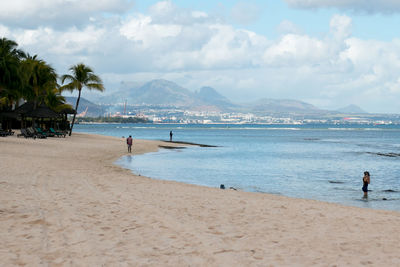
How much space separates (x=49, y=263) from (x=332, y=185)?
1710 cm

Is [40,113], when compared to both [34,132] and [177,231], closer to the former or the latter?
[34,132]

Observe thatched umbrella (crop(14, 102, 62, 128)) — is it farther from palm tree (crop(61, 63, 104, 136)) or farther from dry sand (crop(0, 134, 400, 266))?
dry sand (crop(0, 134, 400, 266))

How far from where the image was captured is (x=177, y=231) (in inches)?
339

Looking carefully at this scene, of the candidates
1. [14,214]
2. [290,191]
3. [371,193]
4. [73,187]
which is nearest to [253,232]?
[14,214]

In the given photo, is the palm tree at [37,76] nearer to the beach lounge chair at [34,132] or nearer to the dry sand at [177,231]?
the beach lounge chair at [34,132]

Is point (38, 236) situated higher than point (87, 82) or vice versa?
point (87, 82)

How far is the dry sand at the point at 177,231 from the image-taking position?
690cm

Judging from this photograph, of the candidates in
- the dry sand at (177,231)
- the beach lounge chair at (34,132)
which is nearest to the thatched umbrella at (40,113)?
the beach lounge chair at (34,132)

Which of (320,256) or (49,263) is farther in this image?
(320,256)

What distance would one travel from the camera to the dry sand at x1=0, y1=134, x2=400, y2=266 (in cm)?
690

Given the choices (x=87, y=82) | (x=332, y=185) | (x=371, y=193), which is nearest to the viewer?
(x=371, y=193)

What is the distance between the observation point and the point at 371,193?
18875 mm

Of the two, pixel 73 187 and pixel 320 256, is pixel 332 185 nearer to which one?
pixel 73 187

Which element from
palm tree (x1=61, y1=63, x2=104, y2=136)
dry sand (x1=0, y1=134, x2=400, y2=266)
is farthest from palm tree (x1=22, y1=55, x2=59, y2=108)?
dry sand (x1=0, y1=134, x2=400, y2=266)
